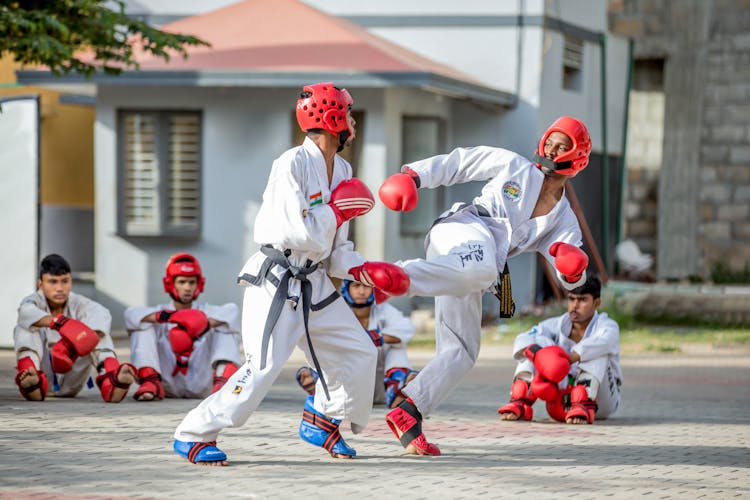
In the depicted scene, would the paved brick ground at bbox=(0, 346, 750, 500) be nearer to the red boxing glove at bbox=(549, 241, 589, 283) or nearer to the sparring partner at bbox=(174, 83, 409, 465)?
the sparring partner at bbox=(174, 83, 409, 465)

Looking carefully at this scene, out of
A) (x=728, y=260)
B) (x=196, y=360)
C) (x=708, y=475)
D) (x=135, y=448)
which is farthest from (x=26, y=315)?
(x=728, y=260)

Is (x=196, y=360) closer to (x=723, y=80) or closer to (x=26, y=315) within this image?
(x=26, y=315)

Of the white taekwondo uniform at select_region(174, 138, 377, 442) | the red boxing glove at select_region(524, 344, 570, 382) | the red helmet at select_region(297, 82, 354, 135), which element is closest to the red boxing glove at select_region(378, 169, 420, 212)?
the white taekwondo uniform at select_region(174, 138, 377, 442)

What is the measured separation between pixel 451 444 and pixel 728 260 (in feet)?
49.2

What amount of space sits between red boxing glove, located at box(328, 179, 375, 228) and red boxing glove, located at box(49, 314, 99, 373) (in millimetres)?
3363

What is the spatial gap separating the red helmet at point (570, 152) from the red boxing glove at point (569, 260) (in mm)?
515

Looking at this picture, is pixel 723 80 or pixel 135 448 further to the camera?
pixel 723 80

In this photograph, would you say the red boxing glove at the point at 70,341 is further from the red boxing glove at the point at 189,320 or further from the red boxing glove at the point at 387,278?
the red boxing glove at the point at 387,278

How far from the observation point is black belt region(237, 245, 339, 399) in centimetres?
659

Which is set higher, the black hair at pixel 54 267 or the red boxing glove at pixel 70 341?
the black hair at pixel 54 267

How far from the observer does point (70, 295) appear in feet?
32.2

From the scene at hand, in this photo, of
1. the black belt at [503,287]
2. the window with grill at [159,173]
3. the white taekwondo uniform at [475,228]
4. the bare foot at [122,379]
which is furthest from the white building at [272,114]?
the black belt at [503,287]

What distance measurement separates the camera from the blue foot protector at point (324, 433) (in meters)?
7.07

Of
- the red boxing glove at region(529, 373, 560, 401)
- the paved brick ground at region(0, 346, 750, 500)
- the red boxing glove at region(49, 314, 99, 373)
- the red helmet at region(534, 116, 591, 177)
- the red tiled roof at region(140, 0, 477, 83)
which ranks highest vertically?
the red tiled roof at region(140, 0, 477, 83)
